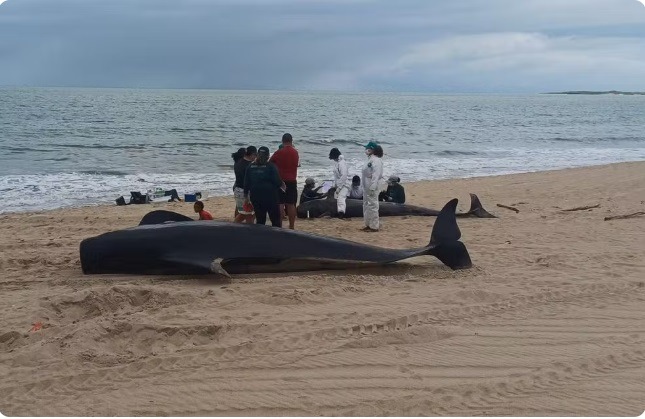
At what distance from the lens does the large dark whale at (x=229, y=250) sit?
8203mm

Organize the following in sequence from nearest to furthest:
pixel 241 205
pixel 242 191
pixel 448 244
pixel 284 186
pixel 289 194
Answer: pixel 448 244 → pixel 284 186 → pixel 241 205 → pixel 242 191 → pixel 289 194

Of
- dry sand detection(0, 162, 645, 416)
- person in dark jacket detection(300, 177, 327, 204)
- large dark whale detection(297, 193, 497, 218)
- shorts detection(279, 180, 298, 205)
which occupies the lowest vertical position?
dry sand detection(0, 162, 645, 416)

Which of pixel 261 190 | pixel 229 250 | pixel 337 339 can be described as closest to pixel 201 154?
pixel 261 190

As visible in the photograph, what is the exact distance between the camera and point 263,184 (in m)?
10.1

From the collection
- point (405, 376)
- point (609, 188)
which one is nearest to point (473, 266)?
point (405, 376)

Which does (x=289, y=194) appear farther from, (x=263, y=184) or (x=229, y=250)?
(x=229, y=250)

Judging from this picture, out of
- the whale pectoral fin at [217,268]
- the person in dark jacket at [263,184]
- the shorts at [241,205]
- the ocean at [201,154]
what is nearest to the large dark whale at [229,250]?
the whale pectoral fin at [217,268]

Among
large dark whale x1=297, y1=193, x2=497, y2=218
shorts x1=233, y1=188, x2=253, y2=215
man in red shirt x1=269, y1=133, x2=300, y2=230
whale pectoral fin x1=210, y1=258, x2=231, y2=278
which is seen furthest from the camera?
large dark whale x1=297, y1=193, x2=497, y2=218

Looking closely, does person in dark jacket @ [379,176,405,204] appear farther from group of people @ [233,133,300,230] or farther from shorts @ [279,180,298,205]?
group of people @ [233,133,300,230]

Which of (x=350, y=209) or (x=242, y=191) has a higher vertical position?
(x=242, y=191)

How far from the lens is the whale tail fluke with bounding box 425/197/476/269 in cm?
855

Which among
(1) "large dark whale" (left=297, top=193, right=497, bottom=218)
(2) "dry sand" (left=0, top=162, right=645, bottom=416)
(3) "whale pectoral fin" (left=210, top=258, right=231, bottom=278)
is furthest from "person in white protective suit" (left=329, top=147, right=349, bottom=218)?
(3) "whale pectoral fin" (left=210, top=258, right=231, bottom=278)

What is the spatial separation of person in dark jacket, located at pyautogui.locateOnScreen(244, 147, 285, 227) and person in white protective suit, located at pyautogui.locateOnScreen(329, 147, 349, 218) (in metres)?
3.65

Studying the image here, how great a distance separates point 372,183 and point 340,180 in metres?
1.72
